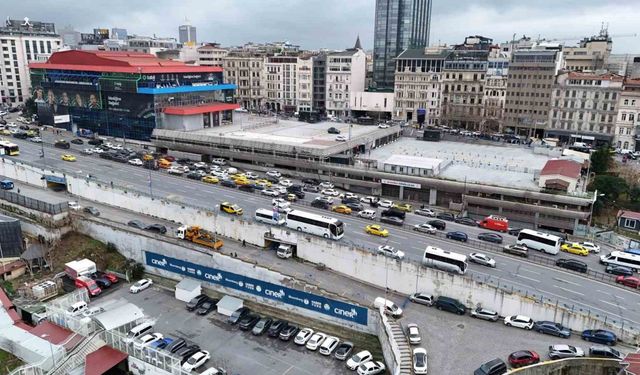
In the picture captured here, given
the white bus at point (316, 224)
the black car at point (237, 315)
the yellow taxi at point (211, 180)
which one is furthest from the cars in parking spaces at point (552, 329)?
the yellow taxi at point (211, 180)

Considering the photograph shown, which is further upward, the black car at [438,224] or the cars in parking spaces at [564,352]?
the black car at [438,224]

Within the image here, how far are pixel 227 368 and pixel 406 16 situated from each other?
115638 mm

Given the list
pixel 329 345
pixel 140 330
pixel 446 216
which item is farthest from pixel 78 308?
pixel 446 216

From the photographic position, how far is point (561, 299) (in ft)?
107

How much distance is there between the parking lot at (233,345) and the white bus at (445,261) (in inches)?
403

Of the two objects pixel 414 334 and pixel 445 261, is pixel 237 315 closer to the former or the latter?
pixel 414 334

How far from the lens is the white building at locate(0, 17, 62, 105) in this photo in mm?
119438

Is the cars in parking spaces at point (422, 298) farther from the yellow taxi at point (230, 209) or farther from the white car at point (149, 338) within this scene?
the yellow taxi at point (230, 209)

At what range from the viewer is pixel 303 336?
33.0 meters

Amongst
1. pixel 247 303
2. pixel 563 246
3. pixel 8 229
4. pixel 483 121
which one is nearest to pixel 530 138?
pixel 483 121

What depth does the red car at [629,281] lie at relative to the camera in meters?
34.0

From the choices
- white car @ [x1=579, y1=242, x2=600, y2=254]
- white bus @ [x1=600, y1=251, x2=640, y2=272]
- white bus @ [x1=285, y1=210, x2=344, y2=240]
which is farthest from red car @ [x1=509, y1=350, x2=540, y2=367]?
white car @ [x1=579, y1=242, x2=600, y2=254]

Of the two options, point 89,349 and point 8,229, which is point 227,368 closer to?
point 89,349

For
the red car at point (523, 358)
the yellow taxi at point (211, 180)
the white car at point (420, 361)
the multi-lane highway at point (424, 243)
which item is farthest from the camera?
the yellow taxi at point (211, 180)
